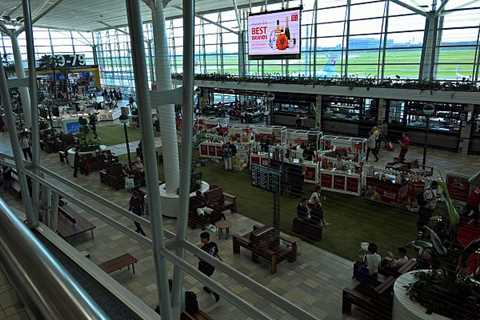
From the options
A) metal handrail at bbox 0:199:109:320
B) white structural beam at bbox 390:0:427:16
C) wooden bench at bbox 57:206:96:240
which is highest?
white structural beam at bbox 390:0:427:16

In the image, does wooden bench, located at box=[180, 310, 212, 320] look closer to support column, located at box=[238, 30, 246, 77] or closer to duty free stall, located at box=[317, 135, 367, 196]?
duty free stall, located at box=[317, 135, 367, 196]

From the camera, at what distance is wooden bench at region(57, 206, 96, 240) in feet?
25.7

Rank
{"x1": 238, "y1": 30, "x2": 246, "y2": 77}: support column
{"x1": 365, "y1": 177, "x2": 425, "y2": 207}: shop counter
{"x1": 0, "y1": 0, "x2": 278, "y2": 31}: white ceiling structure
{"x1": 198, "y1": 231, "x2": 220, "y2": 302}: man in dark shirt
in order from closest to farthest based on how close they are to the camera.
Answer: {"x1": 198, "y1": 231, "x2": 220, "y2": 302}: man in dark shirt < {"x1": 365, "y1": 177, "x2": 425, "y2": 207}: shop counter < {"x1": 0, "y1": 0, "x2": 278, "y2": 31}: white ceiling structure < {"x1": 238, "y1": 30, "x2": 246, "y2": 77}: support column

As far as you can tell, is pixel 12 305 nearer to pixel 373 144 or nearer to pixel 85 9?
pixel 373 144

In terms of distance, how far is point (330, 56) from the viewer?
1972 cm

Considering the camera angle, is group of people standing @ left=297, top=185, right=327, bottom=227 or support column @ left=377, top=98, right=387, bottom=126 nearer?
group of people standing @ left=297, top=185, right=327, bottom=227

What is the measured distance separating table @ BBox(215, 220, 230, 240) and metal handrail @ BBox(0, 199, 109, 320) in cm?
757

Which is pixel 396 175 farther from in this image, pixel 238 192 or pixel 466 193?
pixel 238 192

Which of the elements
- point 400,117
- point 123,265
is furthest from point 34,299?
point 400,117

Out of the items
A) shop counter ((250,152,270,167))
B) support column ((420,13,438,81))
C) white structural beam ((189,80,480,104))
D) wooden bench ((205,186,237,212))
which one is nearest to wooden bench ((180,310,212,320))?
wooden bench ((205,186,237,212))

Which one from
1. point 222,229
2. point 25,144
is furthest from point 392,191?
point 25,144

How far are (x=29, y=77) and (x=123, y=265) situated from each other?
398cm

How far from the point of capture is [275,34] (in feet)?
57.9

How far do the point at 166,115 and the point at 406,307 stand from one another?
6.44 m
